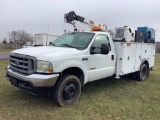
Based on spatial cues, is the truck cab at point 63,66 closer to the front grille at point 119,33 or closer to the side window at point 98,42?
the side window at point 98,42

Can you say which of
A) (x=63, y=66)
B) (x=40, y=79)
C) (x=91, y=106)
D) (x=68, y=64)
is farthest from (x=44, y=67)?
(x=91, y=106)

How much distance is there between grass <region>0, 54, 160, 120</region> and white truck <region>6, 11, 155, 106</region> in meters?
0.41

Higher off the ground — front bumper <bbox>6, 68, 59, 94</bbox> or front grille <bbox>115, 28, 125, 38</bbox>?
front grille <bbox>115, 28, 125, 38</bbox>

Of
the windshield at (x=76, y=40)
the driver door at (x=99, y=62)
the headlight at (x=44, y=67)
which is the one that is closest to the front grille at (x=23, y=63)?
the headlight at (x=44, y=67)

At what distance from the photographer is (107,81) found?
24.9 ft

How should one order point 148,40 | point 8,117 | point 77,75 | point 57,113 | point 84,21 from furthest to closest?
point 148,40
point 84,21
point 77,75
point 57,113
point 8,117

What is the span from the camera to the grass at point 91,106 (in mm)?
4172

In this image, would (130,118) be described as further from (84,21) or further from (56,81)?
(84,21)

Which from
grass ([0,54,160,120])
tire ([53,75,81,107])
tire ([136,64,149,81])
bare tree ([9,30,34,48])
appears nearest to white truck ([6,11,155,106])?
tire ([53,75,81,107])

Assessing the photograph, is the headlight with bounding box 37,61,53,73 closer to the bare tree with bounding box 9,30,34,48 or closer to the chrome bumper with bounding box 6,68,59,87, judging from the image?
the chrome bumper with bounding box 6,68,59,87

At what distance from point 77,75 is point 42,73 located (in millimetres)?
1185

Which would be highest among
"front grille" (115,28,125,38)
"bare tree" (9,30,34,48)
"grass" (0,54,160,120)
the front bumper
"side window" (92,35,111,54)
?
"bare tree" (9,30,34,48)

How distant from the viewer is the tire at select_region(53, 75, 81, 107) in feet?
14.6

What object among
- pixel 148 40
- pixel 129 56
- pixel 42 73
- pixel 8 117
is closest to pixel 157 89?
pixel 129 56
